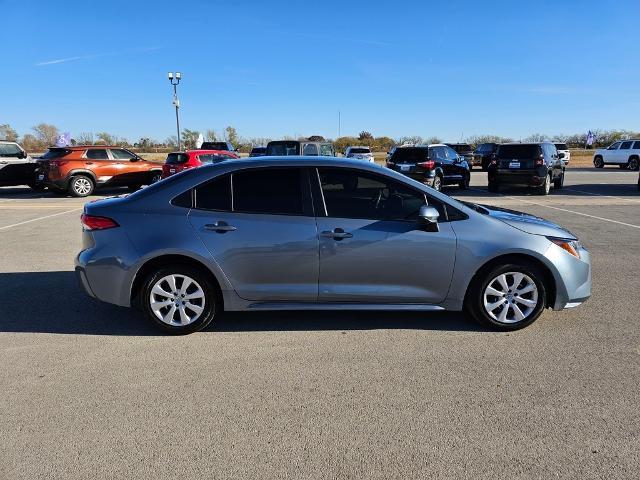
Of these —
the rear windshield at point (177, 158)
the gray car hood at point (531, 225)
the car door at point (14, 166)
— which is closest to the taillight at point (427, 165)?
the rear windshield at point (177, 158)

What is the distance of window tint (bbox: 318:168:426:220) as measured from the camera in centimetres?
438

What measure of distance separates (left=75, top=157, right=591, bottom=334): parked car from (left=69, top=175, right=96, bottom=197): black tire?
1386 centimetres

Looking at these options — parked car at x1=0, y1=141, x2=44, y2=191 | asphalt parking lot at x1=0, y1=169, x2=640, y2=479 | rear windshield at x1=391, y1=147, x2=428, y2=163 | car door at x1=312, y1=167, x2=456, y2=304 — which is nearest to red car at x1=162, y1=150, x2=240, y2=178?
parked car at x1=0, y1=141, x2=44, y2=191

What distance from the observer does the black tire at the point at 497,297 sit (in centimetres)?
438

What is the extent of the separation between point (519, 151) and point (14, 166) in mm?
17369

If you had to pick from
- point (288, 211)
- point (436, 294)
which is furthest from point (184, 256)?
point (436, 294)

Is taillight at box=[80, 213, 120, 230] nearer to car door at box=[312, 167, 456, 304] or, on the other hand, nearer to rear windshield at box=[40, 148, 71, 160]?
car door at box=[312, 167, 456, 304]

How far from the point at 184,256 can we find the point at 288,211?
980 mm

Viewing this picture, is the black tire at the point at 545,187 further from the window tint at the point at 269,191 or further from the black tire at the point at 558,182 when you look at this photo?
the window tint at the point at 269,191

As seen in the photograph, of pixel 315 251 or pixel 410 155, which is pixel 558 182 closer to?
pixel 410 155

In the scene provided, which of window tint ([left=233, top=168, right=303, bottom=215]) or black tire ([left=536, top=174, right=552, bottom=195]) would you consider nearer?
window tint ([left=233, top=168, right=303, bottom=215])

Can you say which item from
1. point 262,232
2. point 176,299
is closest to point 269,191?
point 262,232

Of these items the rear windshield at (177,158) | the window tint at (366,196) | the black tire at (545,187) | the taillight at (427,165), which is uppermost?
the rear windshield at (177,158)

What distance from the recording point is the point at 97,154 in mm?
17250
